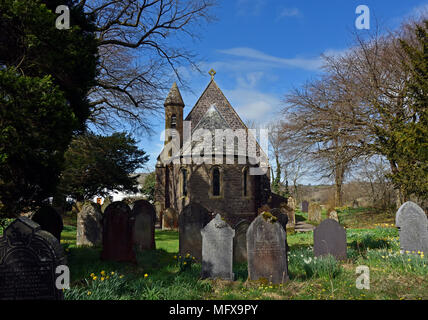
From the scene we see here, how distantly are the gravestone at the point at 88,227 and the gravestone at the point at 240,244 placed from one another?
5.38 m

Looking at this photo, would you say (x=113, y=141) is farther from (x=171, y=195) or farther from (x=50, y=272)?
(x=50, y=272)

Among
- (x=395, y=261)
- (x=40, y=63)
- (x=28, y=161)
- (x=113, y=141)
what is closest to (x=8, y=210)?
(x=28, y=161)

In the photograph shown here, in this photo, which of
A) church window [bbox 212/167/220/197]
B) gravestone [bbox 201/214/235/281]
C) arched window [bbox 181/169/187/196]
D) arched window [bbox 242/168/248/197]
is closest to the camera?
gravestone [bbox 201/214/235/281]

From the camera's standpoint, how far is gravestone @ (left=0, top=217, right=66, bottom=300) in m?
4.25

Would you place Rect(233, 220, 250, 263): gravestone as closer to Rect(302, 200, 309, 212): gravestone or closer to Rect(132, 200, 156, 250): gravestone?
Rect(132, 200, 156, 250): gravestone

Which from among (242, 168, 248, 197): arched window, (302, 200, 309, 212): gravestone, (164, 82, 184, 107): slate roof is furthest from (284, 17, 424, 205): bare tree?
(302, 200, 309, 212): gravestone

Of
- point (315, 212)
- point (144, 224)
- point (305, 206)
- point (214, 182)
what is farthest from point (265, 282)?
point (305, 206)

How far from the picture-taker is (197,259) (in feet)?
29.4

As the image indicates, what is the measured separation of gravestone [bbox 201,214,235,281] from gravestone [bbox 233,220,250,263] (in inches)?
73.5

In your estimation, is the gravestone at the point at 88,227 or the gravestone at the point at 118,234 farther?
the gravestone at the point at 88,227

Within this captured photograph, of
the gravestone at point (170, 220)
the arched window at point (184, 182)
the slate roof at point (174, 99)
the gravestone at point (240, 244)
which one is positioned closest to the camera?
the gravestone at point (240, 244)

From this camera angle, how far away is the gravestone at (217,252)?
684 cm

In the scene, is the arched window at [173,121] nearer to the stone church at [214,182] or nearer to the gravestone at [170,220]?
the stone church at [214,182]

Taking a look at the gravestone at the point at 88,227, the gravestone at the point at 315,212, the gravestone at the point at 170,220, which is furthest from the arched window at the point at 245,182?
the gravestone at the point at 88,227
